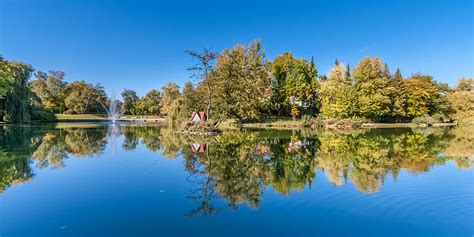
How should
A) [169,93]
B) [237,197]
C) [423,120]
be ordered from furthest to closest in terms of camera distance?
[169,93], [423,120], [237,197]

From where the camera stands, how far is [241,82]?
37656mm

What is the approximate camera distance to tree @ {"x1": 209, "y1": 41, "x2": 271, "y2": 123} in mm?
36375

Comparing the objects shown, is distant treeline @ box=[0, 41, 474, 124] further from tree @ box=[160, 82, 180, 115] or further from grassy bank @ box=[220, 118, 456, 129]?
tree @ box=[160, 82, 180, 115]

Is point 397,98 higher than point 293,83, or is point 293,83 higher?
point 293,83

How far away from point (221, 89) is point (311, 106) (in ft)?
58.6

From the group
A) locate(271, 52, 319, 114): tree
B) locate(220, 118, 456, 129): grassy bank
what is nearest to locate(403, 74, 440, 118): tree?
locate(220, 118, 456, 129): grassy bank

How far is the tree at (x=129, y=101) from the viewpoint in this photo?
286 ft

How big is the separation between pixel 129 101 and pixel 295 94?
5898 centimetres

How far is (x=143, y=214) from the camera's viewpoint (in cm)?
527

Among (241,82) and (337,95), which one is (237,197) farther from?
(337,95)

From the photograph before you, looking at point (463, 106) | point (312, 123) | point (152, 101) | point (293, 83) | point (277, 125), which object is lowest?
point (277, 125)

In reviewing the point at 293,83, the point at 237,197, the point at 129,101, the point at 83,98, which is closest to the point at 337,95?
the point at 293,83

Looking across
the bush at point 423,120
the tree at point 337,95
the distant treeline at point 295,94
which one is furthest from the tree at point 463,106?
the tree at point 337,95

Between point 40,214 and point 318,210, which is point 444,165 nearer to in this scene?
point 318,210
